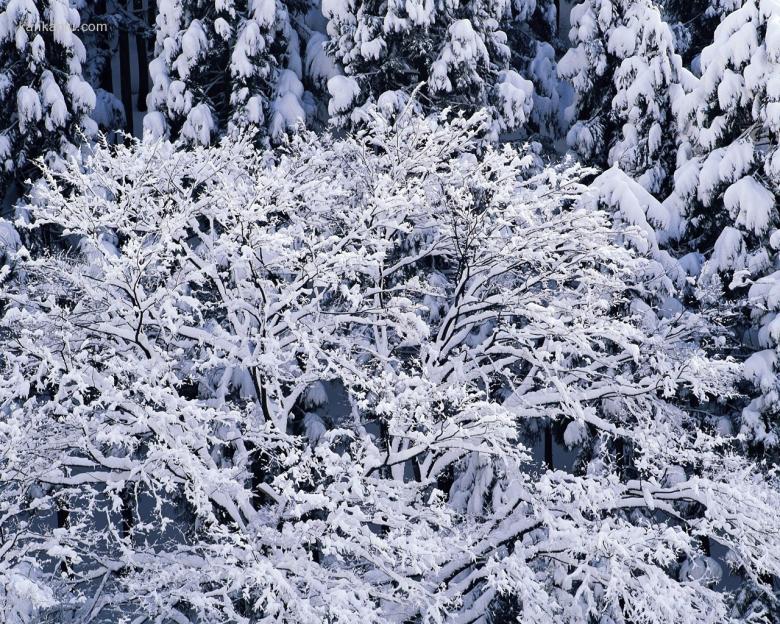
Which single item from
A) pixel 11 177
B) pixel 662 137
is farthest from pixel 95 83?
pixel 662 137

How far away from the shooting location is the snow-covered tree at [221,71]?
53.0 feet

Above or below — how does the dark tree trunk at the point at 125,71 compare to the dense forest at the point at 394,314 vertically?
above

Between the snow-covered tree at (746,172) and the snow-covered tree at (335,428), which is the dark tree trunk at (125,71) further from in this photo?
the snow-covered tree at (746,172)

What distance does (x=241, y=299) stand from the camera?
1093 centimetres

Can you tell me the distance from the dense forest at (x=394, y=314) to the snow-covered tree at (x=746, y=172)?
0.06 m

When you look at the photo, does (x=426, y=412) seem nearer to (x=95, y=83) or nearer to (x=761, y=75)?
(x=761, y=75)

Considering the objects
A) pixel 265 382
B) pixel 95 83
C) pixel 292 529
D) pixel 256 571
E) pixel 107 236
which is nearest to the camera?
pixel 256 571

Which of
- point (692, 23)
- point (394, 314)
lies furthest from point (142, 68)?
point (394, 314)

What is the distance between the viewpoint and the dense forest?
9609 millimetres

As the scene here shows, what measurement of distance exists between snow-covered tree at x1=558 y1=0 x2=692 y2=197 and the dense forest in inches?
2.2

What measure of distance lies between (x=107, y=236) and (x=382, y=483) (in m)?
8.47

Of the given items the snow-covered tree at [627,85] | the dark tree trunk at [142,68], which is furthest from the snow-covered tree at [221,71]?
the dark tree trunk at [142,68]

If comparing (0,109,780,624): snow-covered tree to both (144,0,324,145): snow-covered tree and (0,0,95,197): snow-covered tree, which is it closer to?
(144,0,324,145): snow-covered tree

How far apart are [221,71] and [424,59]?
391cm
